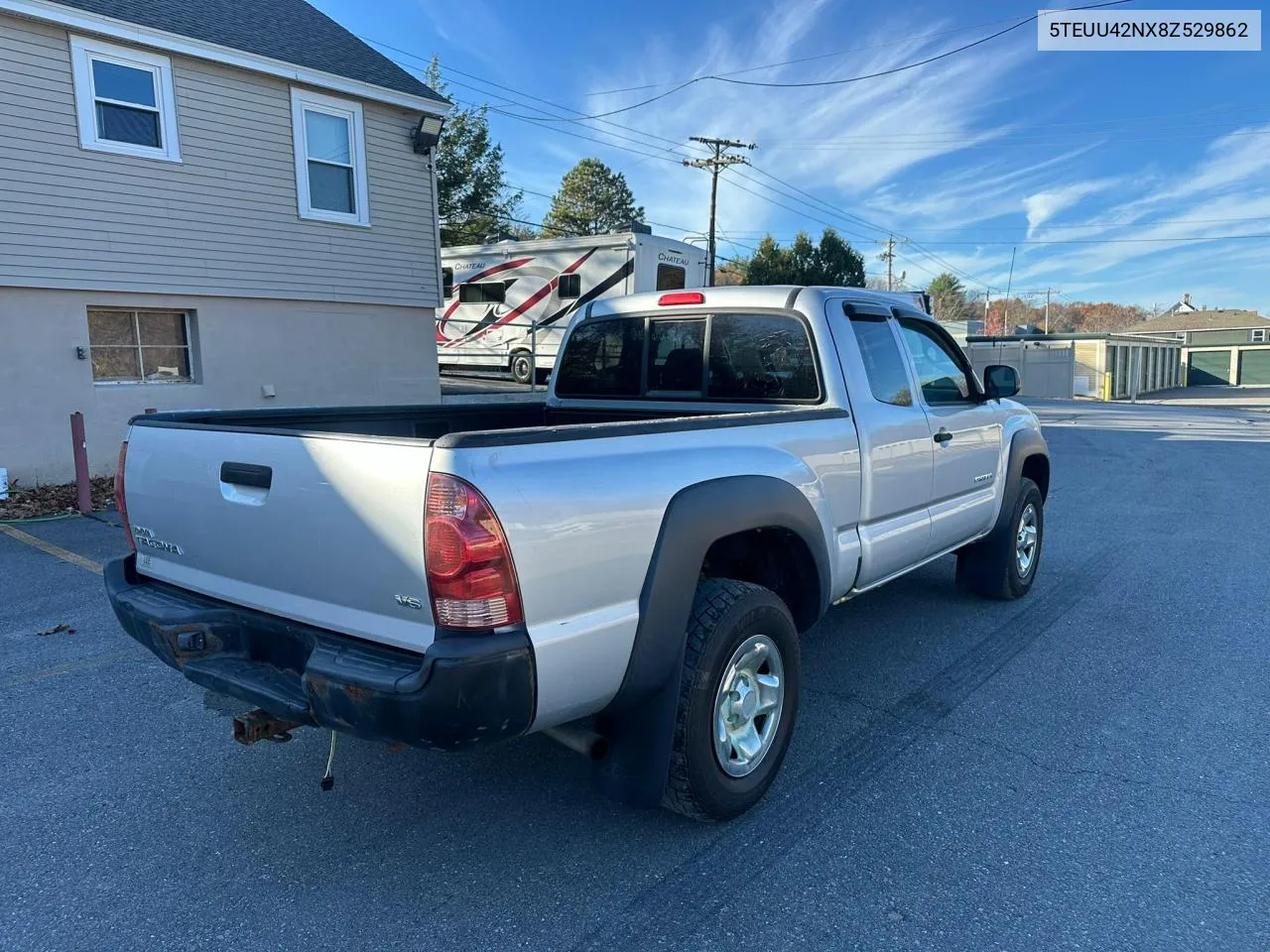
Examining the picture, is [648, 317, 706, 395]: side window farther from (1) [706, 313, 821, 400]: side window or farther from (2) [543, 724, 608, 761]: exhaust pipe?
(2) [543, 724, 608, 761]: exhaust pipe

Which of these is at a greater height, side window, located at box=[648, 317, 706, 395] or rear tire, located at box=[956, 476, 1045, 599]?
side window, located at box=[648, 317, 706, 395]

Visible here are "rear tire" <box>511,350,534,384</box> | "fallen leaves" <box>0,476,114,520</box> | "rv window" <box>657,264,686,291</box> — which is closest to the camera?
"fallen leaves" <box>0,476,114,520</box>

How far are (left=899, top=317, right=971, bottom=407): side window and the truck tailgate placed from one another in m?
3.15

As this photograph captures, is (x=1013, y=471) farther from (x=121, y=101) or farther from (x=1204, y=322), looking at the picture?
(x=1204, y=322)

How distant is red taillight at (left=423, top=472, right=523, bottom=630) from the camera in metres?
2.25

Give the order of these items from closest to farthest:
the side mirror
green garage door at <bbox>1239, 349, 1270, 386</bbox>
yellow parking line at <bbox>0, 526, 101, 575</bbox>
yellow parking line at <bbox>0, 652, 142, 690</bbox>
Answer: yellow parking line at <bbox>0, 652, 142, 690</bbox>, the side mirror, yellow parking line at <bbox>0, 526, 101, 575</bbox>, green garage door at <bbox>1239, 349, 1270, 386</bbox>

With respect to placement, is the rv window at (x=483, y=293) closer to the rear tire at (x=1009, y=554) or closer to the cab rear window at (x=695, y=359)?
the cab rear window at (x=695, y=359)

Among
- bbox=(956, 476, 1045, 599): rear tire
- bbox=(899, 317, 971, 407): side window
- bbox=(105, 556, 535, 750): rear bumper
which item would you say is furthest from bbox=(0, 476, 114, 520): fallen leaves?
bbox=(956, 476, 1045, 599): rear tire

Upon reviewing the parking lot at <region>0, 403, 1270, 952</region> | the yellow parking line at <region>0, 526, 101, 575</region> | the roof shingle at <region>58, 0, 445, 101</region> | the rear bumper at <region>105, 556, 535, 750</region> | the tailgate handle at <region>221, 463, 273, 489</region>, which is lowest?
the parking lot at <region>0, 403, 1270, 952</region>

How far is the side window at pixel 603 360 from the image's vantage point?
185 inches

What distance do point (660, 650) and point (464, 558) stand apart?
0.79 metres

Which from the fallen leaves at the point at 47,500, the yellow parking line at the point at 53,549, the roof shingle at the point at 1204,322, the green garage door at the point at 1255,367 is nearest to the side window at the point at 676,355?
the yellow parking line at the point at 53,549

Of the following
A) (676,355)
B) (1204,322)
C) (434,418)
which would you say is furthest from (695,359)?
(1204,322)

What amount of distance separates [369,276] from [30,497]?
5.33 meters
